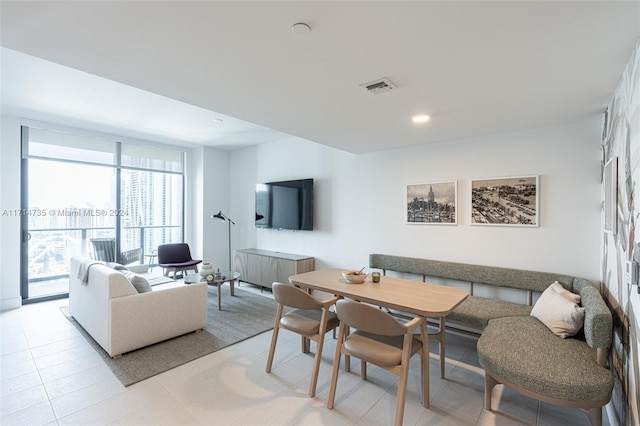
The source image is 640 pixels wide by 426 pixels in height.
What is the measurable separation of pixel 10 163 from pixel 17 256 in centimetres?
132

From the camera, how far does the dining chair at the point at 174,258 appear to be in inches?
199

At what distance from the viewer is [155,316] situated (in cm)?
294

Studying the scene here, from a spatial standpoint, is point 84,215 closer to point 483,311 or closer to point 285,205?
point 285,205

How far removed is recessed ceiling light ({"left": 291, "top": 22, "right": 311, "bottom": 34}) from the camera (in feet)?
4.56

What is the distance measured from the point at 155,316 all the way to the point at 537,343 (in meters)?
3.32

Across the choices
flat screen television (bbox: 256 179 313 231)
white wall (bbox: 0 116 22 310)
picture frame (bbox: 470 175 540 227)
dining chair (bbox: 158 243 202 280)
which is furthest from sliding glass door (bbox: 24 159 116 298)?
picture frame (bbox: 470 175 540 227)

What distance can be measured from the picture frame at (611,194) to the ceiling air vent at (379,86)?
64.5 inches

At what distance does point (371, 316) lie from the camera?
6.27 feet

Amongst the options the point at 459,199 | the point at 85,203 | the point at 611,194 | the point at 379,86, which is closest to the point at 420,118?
the point at 379,86

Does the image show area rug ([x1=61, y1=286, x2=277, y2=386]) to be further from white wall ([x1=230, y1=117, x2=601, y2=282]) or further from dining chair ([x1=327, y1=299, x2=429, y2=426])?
dining chair ([x1=327, y1=299, x2=429, y2=426])

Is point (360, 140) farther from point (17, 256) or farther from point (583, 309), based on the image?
point (17, 256)

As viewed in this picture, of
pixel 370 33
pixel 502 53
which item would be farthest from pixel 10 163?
pixel 502 53

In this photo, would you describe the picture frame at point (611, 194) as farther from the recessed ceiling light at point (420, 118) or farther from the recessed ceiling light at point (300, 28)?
the recessed ceiling light at point (300, 28)

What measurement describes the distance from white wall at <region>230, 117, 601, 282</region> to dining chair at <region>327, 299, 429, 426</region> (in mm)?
1753
